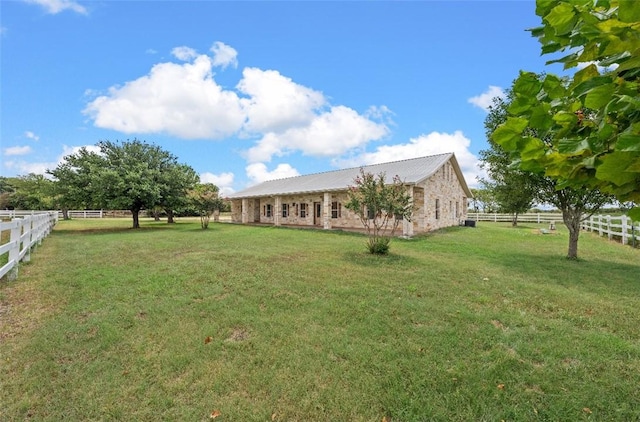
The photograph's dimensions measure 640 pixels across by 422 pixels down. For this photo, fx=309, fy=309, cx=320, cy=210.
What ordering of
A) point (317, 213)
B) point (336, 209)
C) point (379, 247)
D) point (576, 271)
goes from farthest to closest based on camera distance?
1. point (317, 213)
2. point (336, 209)
3. point (379, 247)
4. point (576, 271)

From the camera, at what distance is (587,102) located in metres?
1.00

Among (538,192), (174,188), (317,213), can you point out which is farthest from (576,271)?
(174,188)

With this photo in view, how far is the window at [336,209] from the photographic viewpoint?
2105cm

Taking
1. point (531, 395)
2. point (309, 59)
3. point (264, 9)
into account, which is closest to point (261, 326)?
point (531, 395)

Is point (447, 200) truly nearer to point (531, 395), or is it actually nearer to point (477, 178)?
point (477, 178)

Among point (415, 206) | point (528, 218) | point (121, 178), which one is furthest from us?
point (528, 218)

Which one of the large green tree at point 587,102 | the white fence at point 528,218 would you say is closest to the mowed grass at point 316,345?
the large green tree at point 587,102

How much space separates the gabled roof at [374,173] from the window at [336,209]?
4.34 ft

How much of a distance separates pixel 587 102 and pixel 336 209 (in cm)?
2024

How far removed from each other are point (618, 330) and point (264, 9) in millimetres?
9597

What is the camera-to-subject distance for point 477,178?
21453 mm

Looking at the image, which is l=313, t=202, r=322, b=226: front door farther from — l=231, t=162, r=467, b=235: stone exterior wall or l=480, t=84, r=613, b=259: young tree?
l=480, t=84, r=613, b=259: young tree

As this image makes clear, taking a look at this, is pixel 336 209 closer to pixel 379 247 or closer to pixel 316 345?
pixel 379 247

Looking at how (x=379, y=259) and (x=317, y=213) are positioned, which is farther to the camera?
(x=317, y=213)
